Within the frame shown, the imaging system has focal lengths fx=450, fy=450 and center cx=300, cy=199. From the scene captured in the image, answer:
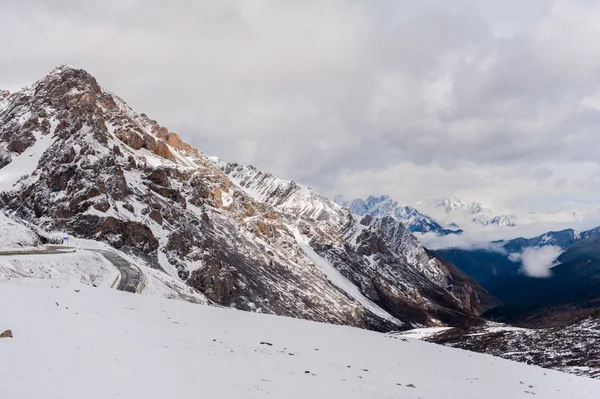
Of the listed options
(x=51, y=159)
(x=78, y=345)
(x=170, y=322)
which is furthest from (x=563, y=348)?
(x=51, y=159)

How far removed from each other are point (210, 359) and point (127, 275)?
47931mm

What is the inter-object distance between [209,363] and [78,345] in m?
4.87

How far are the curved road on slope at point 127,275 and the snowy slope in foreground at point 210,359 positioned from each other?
2356cm

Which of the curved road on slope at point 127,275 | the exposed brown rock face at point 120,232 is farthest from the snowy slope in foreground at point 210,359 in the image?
the exposed brown rock face at point 120,232

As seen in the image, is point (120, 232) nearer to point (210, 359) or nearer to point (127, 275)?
point (127, 275)

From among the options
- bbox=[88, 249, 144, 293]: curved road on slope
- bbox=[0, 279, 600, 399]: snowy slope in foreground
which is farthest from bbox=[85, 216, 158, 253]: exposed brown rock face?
bbox=[0, 279, 600, 399]: snowy slope in foreground

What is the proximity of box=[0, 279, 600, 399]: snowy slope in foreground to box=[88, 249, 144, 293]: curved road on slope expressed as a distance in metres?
23.6

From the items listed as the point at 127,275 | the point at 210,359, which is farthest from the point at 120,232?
the point at 210,359

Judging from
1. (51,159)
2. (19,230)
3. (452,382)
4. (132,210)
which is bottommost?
(452,382)

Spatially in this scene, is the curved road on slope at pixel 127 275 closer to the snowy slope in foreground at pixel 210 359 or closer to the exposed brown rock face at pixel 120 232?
the snowy slope in foreground at pixel 210 359

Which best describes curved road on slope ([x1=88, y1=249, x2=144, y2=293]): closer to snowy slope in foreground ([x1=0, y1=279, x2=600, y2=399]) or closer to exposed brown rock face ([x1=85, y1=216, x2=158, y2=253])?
snowy slope in foreground ([x1=0, y1=279, x2=600, y2=399])

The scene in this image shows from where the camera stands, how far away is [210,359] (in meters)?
18.3

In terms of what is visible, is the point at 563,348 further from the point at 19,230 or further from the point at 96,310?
the point at 19,230

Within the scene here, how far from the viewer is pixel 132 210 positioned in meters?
142
